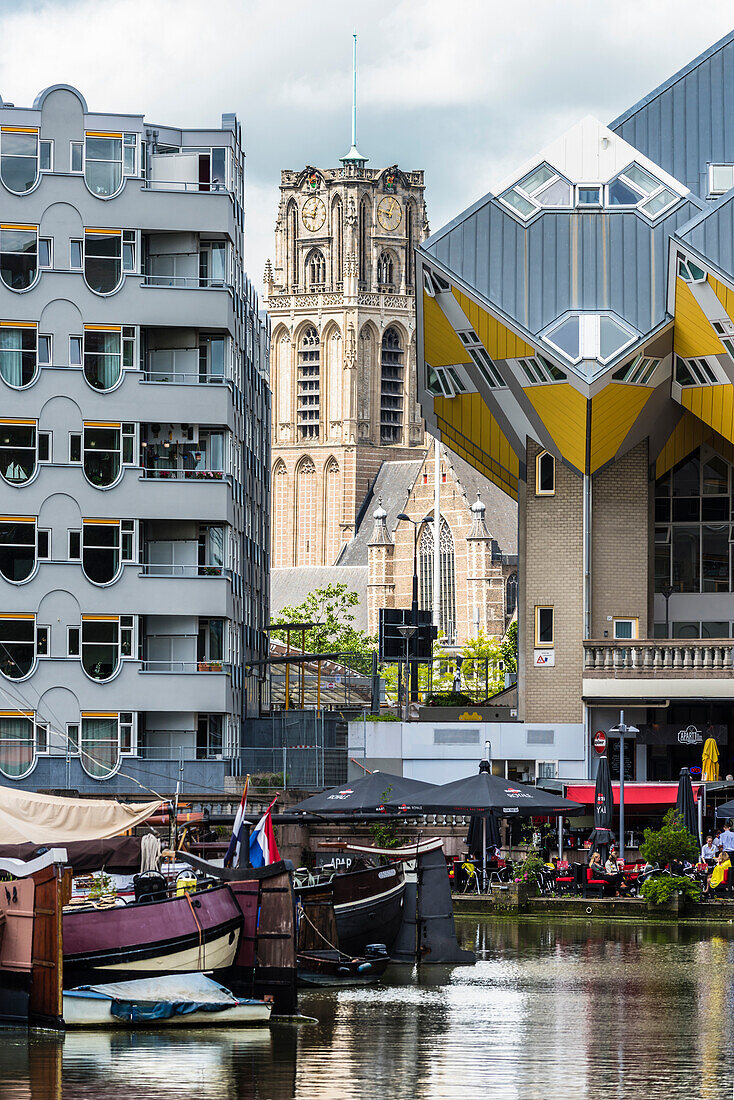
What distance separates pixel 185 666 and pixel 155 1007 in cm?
3526

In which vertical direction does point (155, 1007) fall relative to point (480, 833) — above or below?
below

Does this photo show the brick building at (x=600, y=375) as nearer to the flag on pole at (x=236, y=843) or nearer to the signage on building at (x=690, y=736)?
the signage on building at (x=690, y=736)

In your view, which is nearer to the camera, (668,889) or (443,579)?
(668,889)

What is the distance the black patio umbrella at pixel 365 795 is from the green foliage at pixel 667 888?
5.45 meters

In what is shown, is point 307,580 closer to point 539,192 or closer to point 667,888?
point 539,192

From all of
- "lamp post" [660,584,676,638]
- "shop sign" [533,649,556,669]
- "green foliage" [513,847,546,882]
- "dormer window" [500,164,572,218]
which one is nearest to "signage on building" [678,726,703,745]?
"shop sign" [533,649,556,669]

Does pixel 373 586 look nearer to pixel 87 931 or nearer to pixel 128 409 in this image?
pixel 128 409

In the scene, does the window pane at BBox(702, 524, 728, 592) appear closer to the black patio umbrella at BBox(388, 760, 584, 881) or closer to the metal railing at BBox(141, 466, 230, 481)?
the metal railing at BBox(141, 466, 230, 481)

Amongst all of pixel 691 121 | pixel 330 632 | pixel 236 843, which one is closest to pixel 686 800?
pixel 236 843

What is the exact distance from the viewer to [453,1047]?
24484 millimetres

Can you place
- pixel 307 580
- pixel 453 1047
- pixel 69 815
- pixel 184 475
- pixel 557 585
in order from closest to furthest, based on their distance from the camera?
pixel 453 1047 < pixel 69 815 < pixel 184 475 < pixel 557 585 < pixel 307 580

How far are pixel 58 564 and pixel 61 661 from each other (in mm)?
2973

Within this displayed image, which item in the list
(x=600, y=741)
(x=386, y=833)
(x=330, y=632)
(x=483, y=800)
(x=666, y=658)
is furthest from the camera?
(x=330, y=632)

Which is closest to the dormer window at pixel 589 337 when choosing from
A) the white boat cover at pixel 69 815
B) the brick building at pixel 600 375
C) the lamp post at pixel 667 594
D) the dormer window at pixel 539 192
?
the brick building at pixel 600 375
